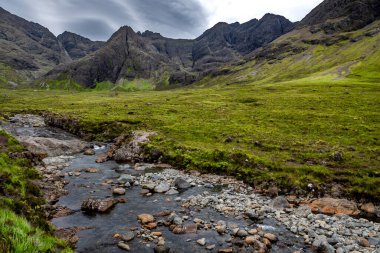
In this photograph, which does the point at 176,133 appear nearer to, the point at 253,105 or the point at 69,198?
the point at 69,198

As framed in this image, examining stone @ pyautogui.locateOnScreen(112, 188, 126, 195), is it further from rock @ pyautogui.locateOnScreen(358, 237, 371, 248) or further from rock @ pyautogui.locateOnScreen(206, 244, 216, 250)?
rock @ pyautogui.locateOnScreen(358, 237, 371, 248)

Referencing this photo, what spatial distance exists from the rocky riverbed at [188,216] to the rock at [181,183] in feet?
0.04

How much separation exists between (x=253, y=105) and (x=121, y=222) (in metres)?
72.3

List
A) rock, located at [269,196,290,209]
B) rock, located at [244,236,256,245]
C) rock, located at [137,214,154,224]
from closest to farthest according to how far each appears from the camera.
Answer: rock, located at [244,236,256,245], rock, located at [137,214,154,224], rock, located at [269,196,290,209]

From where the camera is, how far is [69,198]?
27.5 meters

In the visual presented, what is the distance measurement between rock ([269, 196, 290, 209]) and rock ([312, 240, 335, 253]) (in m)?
6.27

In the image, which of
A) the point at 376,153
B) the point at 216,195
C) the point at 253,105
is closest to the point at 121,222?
A: the point at 216,195

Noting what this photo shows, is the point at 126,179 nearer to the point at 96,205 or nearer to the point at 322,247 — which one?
the point at 96,205

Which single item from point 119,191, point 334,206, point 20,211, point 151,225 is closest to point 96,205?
point 119,191

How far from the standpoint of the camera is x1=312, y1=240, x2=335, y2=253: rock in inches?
772

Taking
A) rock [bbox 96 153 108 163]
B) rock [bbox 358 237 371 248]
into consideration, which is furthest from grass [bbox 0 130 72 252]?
rock [bbox 358 237 371 248]

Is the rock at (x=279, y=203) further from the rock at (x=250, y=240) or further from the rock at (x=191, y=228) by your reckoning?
the rock at (x=191, y=228)

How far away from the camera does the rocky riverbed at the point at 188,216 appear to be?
795 inches

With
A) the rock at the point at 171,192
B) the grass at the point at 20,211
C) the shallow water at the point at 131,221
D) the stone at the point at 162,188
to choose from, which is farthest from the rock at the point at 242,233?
the grass at the point at 20,211
